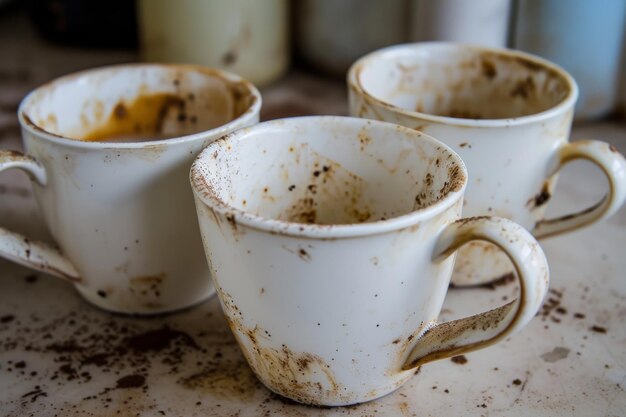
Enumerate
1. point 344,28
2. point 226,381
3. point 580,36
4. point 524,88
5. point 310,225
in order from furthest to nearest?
1. point 344,28
2. point 580,36
3. point 524,88
4. point 226,381
5. point 310,225

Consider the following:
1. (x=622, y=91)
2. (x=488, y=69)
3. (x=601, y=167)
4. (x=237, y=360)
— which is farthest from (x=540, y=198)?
(x=622, y=91)

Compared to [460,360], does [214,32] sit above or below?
above

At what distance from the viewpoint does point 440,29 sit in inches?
35.7

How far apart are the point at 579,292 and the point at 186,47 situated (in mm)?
561

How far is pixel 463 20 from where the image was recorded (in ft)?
2.95

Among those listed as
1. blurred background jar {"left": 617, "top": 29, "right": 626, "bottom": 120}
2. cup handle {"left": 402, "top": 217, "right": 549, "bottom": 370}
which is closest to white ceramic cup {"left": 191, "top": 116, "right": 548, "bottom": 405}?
cup handle {"left": 402, "top": 217, "right": 549, "bottom": 370}

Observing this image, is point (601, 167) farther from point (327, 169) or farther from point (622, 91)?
point (622, 91)

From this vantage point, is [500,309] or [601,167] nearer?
[500,309]

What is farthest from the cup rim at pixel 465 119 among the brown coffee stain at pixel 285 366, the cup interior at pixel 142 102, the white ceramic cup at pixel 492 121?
the brown coffee stain at pixel 285 366

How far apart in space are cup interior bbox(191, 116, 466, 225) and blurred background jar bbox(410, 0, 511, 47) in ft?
1.19

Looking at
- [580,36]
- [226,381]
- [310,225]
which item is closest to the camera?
[310,225]

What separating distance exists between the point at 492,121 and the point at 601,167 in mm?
98

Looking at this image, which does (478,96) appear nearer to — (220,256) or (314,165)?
(314,165)

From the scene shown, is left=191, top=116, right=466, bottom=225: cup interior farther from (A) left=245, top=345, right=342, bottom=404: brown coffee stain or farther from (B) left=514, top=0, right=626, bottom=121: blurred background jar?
(B) left=514, top=0, right=626, bottom=121: blurred background jar
